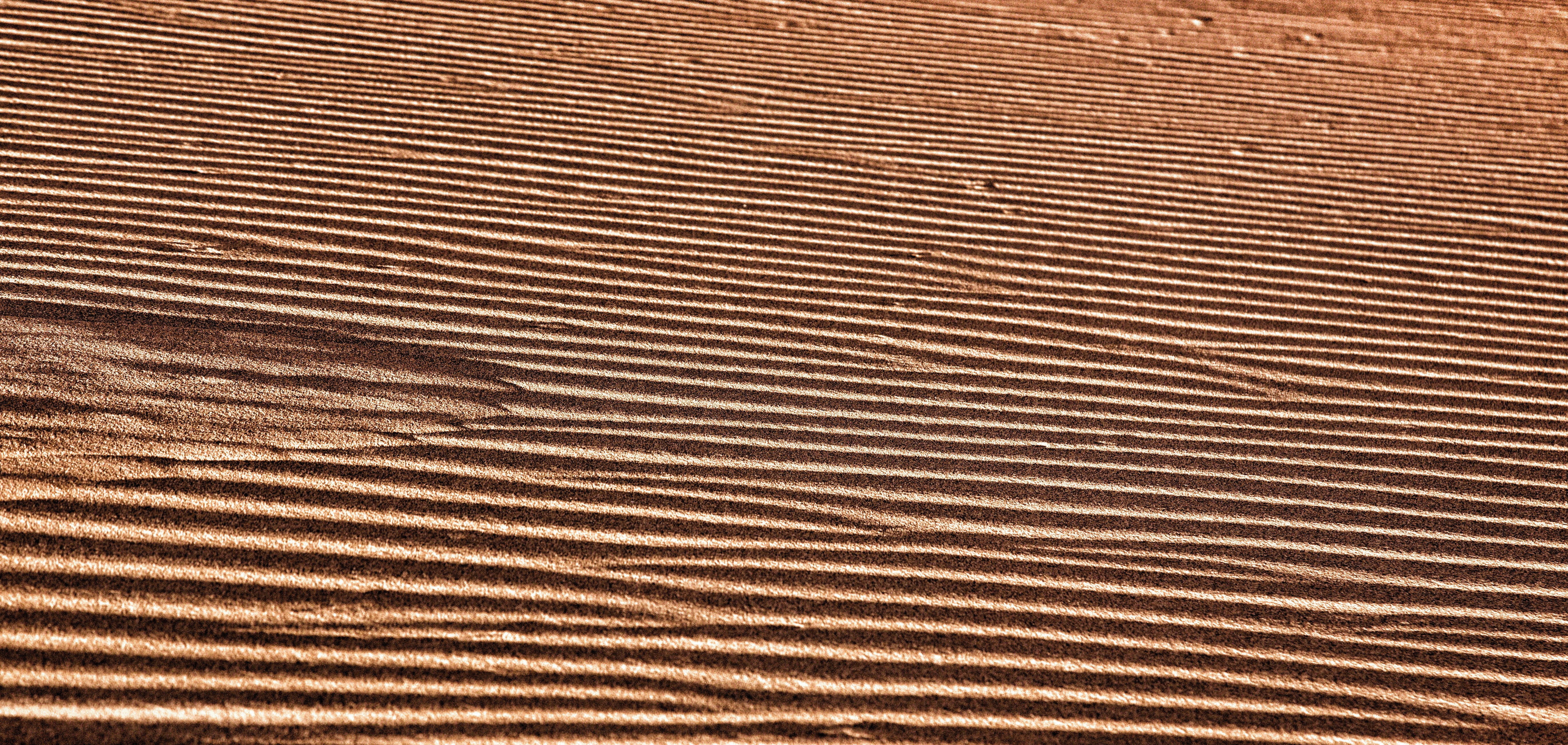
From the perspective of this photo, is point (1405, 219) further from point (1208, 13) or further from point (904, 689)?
point (904, 689)

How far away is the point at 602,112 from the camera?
199 inches

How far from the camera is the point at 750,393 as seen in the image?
135 inches

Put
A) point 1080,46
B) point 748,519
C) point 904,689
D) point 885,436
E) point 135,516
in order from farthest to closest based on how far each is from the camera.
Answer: point 1080,46 < point 885,436 < point 748,519 < point 135,516 < point 904,689

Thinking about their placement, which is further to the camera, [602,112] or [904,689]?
[602,112]

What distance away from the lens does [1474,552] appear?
120 inches

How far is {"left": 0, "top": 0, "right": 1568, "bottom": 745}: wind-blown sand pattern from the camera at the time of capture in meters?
2.49

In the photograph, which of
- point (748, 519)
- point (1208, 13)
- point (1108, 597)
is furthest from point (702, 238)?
point (1208, 13)

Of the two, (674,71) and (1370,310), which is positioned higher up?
(1370,310)

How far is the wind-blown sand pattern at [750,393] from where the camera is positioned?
249 cm

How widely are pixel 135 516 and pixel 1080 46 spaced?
17.1ft

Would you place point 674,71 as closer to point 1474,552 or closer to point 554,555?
point 554,555

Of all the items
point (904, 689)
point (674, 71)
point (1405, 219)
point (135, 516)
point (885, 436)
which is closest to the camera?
point (904, 689)

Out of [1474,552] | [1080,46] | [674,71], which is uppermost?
[1080,46]

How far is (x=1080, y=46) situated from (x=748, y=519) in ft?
14.1
